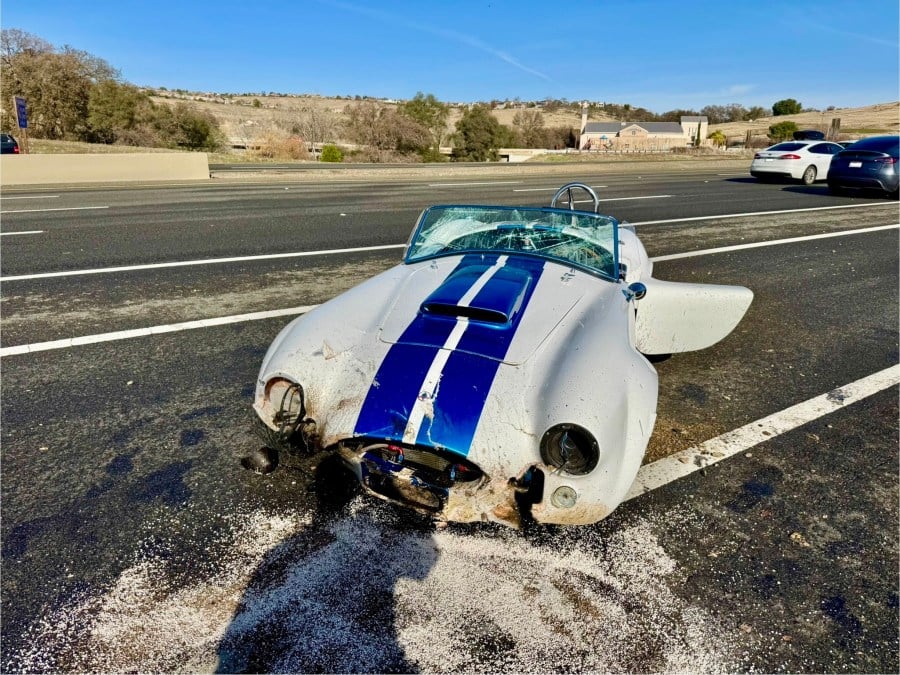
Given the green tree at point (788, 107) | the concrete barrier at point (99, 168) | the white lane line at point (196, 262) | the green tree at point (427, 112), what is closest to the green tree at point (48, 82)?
the concrete barrier at point (99, 168)

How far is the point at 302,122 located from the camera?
204 feet

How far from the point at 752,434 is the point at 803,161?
18.7 meters

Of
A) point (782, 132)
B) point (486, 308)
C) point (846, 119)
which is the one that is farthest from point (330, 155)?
point (846, 119)

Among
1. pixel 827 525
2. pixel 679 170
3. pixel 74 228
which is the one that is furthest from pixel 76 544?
pixel 679 170

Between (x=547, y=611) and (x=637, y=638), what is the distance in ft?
1.03

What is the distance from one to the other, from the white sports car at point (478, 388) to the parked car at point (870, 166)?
14964mm

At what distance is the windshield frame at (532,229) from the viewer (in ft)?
11.4

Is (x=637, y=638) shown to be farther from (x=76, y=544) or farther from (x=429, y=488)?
(x=76, y=544)

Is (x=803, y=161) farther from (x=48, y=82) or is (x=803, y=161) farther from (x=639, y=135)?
(x=639, y=135)

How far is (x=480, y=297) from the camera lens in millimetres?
2859

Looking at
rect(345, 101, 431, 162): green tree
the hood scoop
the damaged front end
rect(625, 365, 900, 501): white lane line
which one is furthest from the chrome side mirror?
rect(345, 101, 431, 162): green tree

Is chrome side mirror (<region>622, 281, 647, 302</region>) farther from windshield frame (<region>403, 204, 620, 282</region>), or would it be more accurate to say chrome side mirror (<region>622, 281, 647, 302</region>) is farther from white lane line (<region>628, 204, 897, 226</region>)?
white lane line (<region>628, 204, 897, 226</region>)

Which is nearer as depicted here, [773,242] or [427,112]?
[773,242]

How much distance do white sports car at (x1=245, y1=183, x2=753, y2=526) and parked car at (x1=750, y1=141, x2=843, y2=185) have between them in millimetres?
18647
